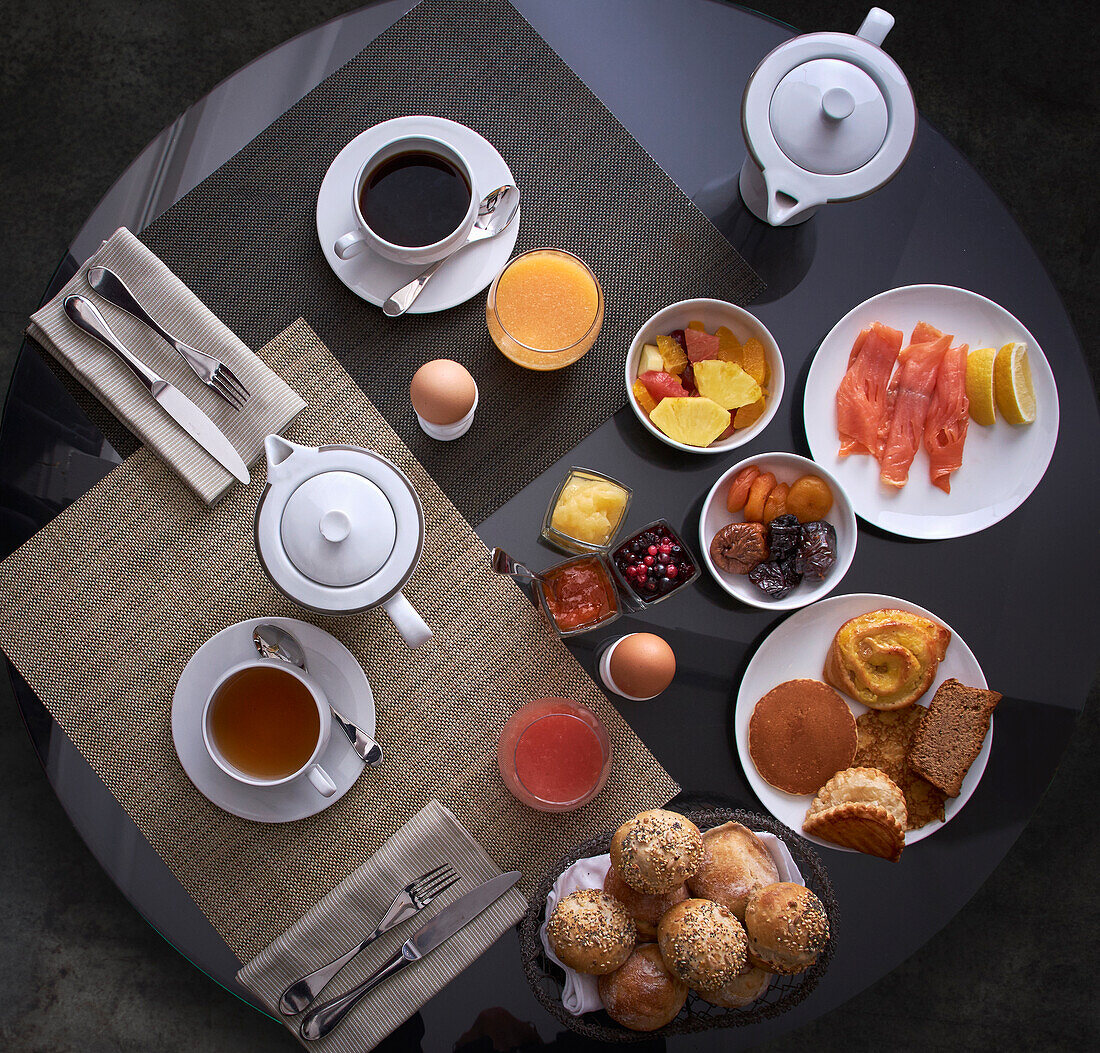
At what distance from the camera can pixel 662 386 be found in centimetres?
129

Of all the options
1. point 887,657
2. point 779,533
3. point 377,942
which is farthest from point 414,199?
point 377,942

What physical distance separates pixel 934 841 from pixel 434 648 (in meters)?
0.85

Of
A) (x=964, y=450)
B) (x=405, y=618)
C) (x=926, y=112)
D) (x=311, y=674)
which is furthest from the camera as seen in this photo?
(x=926, y=112)

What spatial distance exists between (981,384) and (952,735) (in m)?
0.55

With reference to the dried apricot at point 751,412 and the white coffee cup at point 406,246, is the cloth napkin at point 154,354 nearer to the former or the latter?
the white coffee cup at point 406,246

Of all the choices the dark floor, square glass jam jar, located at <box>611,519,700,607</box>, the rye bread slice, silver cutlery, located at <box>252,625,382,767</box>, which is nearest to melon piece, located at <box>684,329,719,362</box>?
Answer: square glass jam jar, located at <box>611,519,700,607</box>

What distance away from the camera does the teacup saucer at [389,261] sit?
1289 millimetres

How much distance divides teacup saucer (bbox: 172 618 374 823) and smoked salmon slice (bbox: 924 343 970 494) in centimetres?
95

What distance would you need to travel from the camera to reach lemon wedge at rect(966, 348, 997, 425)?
1.32 m

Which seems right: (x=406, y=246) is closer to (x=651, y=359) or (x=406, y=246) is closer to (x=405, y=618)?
(x=651, y=359)

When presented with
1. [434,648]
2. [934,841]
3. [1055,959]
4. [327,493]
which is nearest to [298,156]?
[327,493]

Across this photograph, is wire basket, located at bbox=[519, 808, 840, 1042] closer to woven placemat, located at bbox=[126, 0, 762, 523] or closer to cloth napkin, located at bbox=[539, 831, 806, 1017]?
cloth napkin, located at bbox=[539, 831, 806, 1017]

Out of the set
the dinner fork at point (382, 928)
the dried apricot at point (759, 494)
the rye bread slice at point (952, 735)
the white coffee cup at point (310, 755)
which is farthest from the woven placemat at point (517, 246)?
the rye bread slice at point (952, 735)

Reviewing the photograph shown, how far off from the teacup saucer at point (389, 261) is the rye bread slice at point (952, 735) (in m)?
0.97
